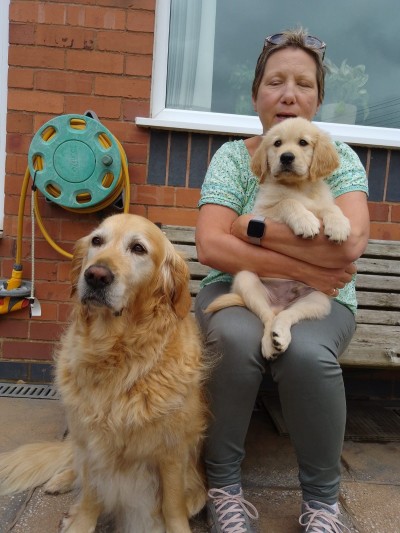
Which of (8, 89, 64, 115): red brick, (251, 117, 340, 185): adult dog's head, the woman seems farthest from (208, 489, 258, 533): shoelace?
(8, 89, 64, 115): red brick

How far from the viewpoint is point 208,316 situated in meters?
1.80

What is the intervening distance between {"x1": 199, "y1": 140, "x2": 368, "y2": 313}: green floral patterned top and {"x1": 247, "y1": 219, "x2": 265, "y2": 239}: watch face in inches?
8.6

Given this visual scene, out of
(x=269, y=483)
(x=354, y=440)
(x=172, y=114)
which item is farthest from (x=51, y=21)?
(x=354, y=440)

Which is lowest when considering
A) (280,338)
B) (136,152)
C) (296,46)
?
(280,338)

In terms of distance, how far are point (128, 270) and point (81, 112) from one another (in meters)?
1.65

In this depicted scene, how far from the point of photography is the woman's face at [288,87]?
2.08 metres

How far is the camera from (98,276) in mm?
1421

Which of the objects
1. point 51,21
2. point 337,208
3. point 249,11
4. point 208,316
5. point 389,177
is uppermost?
point 249,11

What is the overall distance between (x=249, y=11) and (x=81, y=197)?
5.63 feet

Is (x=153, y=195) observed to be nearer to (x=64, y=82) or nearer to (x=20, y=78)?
(x=64, y=82)

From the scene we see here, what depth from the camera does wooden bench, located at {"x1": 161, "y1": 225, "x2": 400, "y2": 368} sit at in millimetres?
1973

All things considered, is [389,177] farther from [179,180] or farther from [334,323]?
[334,323]

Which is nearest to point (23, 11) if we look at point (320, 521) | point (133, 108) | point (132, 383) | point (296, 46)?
point (133, 108)

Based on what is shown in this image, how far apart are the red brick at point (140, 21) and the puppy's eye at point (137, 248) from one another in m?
1.74
